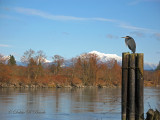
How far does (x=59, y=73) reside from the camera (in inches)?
3551

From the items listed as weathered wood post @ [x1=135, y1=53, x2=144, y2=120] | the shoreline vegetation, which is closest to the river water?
weathered wood post @ [x1=135, y1=53, x2=144, y2=120]

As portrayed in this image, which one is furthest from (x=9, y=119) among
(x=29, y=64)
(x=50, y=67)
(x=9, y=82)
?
(x=50, y=67)

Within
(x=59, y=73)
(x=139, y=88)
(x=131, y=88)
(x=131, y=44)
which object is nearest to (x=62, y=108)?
(x=131, y=44)

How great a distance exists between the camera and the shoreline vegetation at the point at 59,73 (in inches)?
2739

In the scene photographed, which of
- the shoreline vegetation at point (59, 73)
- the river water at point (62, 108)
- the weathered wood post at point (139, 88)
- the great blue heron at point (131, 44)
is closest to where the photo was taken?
the weathered wood post at point (139, 88)

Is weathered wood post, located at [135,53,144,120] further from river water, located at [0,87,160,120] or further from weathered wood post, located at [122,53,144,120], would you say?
river water, located at [0,87,160,120]

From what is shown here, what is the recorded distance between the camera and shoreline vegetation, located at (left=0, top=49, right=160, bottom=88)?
6956 cm

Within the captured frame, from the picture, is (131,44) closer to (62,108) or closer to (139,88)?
(139,88)

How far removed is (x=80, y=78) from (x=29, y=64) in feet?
55.7

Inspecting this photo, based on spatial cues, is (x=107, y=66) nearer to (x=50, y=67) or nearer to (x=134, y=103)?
(x=50, y=67)

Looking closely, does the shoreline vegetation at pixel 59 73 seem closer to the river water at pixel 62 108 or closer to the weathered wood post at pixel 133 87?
the river water at pixel 62 108

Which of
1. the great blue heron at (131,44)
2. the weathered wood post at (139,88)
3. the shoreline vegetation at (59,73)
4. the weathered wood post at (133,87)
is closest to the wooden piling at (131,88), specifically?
the weathered wood post at (133,87)

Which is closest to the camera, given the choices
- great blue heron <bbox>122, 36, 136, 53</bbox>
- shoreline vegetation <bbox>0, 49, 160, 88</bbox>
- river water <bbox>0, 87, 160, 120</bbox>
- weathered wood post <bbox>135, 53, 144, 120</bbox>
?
weathered wood post <bbox>135, 53, 144, 120</bbox>

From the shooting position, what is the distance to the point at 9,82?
65.9 metres
